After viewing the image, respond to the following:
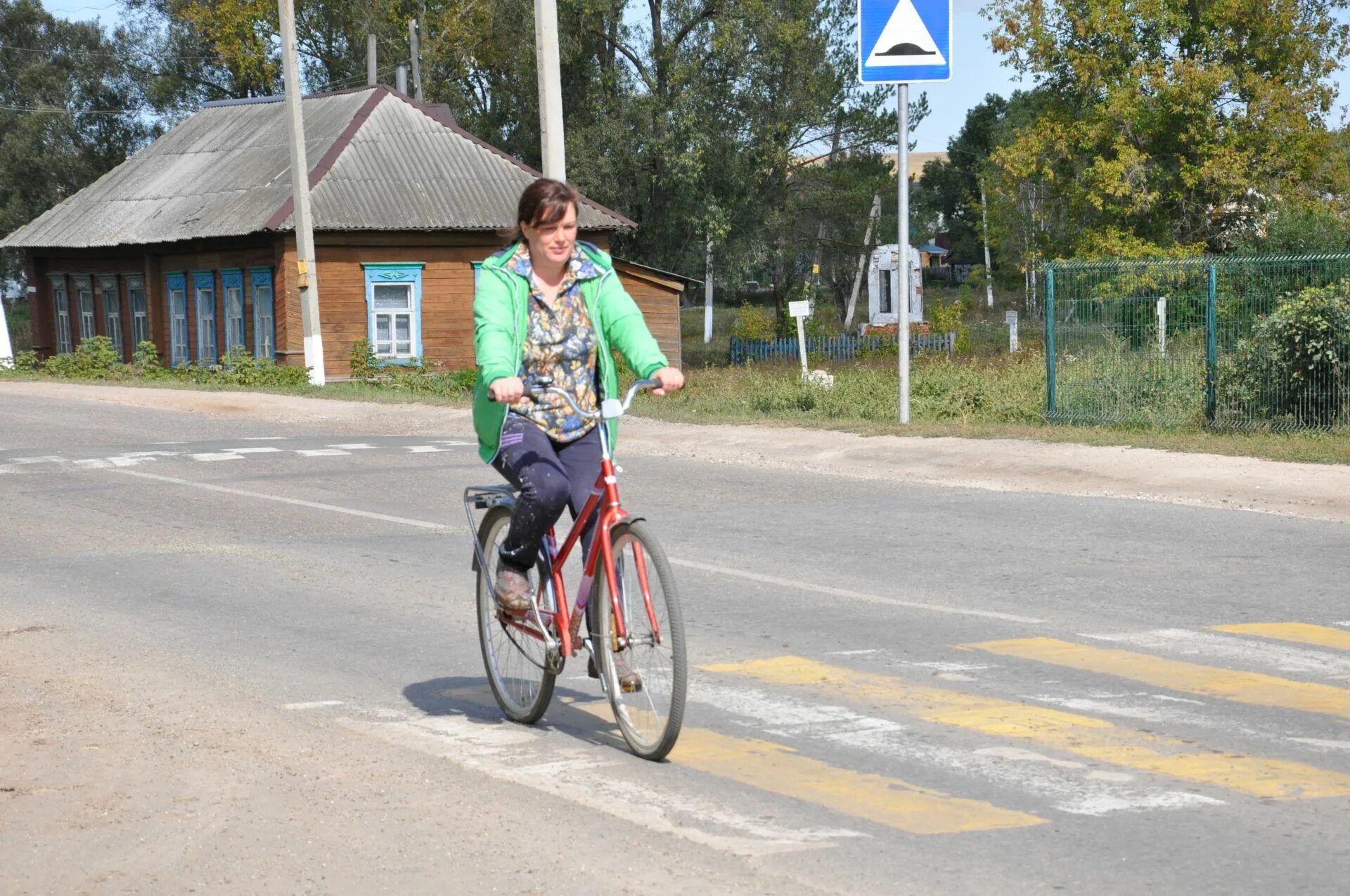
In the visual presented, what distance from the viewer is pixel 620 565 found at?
561 centimetres

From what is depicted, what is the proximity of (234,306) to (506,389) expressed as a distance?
35737 mm

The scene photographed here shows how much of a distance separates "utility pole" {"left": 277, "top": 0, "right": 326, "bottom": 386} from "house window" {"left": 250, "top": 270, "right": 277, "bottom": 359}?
755cm

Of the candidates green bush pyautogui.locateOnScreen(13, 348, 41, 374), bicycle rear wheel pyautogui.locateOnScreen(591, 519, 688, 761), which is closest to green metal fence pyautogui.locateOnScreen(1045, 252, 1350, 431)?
bicycle rear wheel pyautogui.locateOnScreen(591, 519, 688, 761)

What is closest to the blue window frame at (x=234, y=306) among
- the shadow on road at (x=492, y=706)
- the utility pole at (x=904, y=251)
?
the utility pole at (x=904, y=251)

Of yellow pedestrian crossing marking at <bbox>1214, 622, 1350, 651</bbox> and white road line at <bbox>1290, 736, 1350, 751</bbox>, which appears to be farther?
yellow pedestrian crossing marking at <bbox>1214, 622, 1350, 651</bbox>

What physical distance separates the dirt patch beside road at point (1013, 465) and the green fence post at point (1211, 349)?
1.81 meters

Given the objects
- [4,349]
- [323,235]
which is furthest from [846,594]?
[4,349]

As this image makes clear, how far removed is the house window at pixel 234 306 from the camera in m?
39.3

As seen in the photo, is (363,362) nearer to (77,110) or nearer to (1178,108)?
(1178,108)

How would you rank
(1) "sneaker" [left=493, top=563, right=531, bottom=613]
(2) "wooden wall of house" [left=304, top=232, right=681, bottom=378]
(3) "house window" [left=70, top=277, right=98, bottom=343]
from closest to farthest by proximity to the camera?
(1) "sneaker" [left=493, top=563, right=531, bottom=613] → (2) "wooden wall of house" [left=304, top=232, right=681, bottom=378] → (3) "house window" [left=70, top=277, right=98, bottom=343]

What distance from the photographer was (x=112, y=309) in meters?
45.0

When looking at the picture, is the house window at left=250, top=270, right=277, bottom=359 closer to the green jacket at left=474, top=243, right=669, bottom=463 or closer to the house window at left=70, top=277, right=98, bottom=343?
the house window at left=70, top=277, right=98, bottom=343

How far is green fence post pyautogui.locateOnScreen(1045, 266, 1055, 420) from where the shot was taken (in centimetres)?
1723

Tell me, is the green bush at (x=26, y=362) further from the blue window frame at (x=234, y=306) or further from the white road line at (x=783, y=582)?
the white road line at (x=783, y=582)
